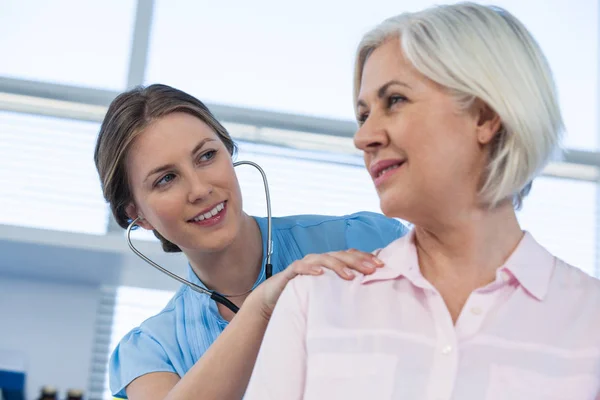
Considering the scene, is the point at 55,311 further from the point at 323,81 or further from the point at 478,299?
the point at 478,299

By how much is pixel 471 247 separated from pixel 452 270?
0.04 meters

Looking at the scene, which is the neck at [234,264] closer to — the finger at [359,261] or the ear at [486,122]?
the finger at [359,261]

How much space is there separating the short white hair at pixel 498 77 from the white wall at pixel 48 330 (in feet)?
6.50

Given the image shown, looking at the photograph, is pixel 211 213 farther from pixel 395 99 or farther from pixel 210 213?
pixel 395 99

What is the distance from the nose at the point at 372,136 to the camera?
4.01 ft

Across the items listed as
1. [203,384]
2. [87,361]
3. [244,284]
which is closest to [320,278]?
[203,384]

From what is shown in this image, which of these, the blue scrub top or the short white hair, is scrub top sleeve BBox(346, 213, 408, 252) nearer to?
the blue scrub top

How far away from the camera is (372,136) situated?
1225 millimetres

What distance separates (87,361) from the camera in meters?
2.90

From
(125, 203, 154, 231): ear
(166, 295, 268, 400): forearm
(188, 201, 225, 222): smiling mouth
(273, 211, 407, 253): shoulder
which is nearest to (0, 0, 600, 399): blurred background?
(125, 203, 154, 231): ear

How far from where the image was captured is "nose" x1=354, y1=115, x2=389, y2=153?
122cm

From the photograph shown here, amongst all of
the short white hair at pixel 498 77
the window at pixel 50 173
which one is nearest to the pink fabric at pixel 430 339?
the short white hair at pixel 498 77

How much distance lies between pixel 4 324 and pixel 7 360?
122 millimetres

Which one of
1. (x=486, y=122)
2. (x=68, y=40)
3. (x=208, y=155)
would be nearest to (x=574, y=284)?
Answer: (x=486, y=122)
